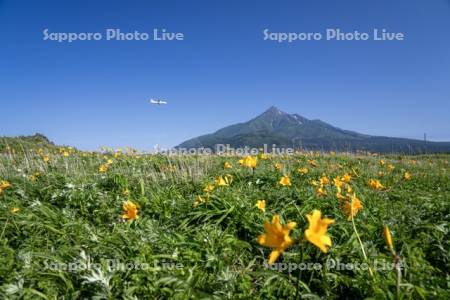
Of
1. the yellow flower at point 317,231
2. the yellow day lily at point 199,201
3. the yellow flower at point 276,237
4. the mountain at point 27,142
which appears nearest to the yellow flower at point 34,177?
the yellow day lily at point 199,201

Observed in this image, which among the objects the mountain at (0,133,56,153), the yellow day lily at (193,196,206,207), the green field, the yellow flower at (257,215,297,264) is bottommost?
the green field

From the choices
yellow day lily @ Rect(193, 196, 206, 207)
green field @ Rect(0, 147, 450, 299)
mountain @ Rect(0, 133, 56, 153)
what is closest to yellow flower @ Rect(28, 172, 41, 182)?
green field @ Rect(0, 147, 450, 299)

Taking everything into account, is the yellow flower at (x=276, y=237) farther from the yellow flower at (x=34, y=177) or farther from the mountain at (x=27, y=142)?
the mountain at (x=27, y=142)

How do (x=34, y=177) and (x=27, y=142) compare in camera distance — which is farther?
(x=27, y=142)

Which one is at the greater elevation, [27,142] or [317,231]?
[27,142]

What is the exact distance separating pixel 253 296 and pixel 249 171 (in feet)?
14.9

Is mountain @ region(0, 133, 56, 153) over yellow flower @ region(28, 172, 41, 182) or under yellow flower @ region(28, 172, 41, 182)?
over

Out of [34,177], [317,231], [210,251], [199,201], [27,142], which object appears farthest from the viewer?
[27,142]

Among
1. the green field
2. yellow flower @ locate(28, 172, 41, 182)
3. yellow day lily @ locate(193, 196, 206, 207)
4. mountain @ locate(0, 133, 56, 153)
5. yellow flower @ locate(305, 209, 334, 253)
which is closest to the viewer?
yellow flower @ locate(305, 209, 334, 253)

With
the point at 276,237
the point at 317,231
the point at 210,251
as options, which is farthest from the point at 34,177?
the point at 317,231

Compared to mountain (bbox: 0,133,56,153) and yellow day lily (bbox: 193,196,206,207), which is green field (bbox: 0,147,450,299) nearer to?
yellow day lily (bbox: 193,196,206,207)

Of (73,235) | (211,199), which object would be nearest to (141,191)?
(211,199)

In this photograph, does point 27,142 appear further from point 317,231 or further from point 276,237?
point 317,231

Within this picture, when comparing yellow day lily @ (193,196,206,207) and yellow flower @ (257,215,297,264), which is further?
yellow day lily @ (193,196,206,207)
